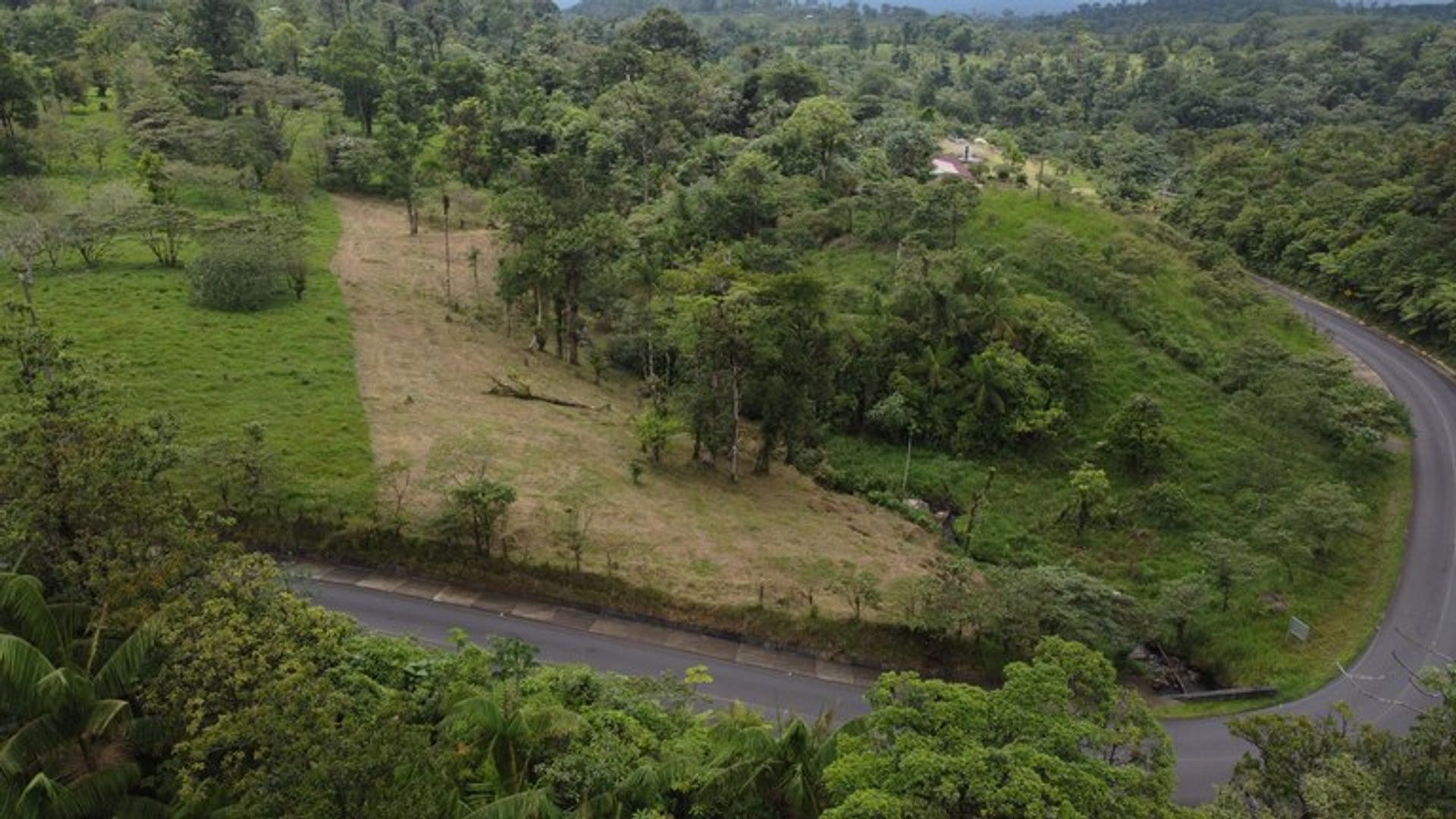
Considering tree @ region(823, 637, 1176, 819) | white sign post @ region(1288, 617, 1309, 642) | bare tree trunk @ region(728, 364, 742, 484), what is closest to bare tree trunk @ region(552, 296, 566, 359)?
bare tree trunk @ region(728, 364, 742, 484)

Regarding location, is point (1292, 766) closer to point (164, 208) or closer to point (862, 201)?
point (862, 201)

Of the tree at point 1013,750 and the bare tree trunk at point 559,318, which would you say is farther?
the bare tree trunk at point 559,318

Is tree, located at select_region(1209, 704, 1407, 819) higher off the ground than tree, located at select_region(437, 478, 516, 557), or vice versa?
tree, located at select_region(1209, 704, 1407, 819)

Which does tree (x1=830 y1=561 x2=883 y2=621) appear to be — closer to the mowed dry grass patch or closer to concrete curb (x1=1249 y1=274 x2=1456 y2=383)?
the mowed dry grass patch

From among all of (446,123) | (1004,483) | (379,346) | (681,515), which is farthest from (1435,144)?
(446,123)

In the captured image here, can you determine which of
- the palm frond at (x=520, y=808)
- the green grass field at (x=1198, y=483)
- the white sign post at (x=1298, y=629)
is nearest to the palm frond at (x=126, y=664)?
the palm frond at (x=520, y=808)

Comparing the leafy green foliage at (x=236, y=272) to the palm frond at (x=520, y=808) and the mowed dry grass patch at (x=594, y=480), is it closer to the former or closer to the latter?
the mowed dry grass patch at (x=594, y=480)

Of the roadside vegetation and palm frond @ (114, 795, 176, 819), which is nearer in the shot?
palm frond @ (114, 795, 176, 819)
